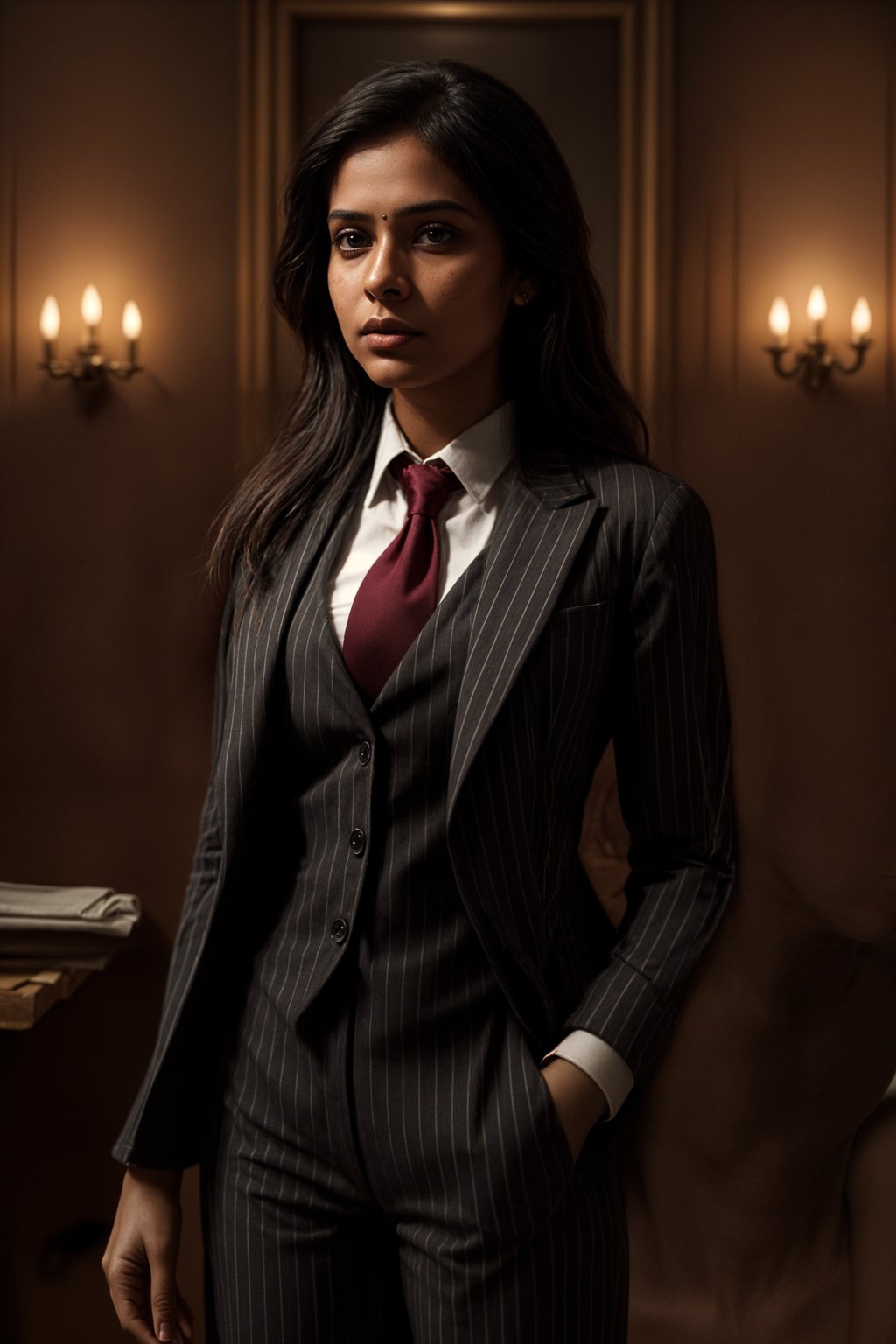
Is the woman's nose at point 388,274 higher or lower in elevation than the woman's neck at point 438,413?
higher

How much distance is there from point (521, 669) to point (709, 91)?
4.81ft

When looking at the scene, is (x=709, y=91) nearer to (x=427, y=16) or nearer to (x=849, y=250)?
(x=849, y=250)

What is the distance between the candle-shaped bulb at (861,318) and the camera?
2.08m

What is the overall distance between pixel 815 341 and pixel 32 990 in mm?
1632

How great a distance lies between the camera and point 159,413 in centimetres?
209

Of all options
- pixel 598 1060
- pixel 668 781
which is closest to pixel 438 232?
pixel 668 781

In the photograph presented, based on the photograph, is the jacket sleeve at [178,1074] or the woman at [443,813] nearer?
the woman at [443,813]

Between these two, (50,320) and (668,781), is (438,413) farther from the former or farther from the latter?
(50,320)

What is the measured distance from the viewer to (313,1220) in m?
1.10

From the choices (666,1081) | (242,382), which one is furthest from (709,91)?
(666,1081)

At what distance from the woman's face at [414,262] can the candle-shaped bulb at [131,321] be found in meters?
0.97

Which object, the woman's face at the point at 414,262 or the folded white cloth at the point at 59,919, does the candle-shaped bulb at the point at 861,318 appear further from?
the folded white cloth at the point at 59,919

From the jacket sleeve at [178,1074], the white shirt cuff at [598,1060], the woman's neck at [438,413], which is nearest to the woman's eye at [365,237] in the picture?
the woman's neck at [438,413]

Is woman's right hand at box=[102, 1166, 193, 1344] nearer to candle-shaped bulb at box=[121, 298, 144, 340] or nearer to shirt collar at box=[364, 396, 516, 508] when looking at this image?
shirt collar at box=[364, 396, 516, 508]
